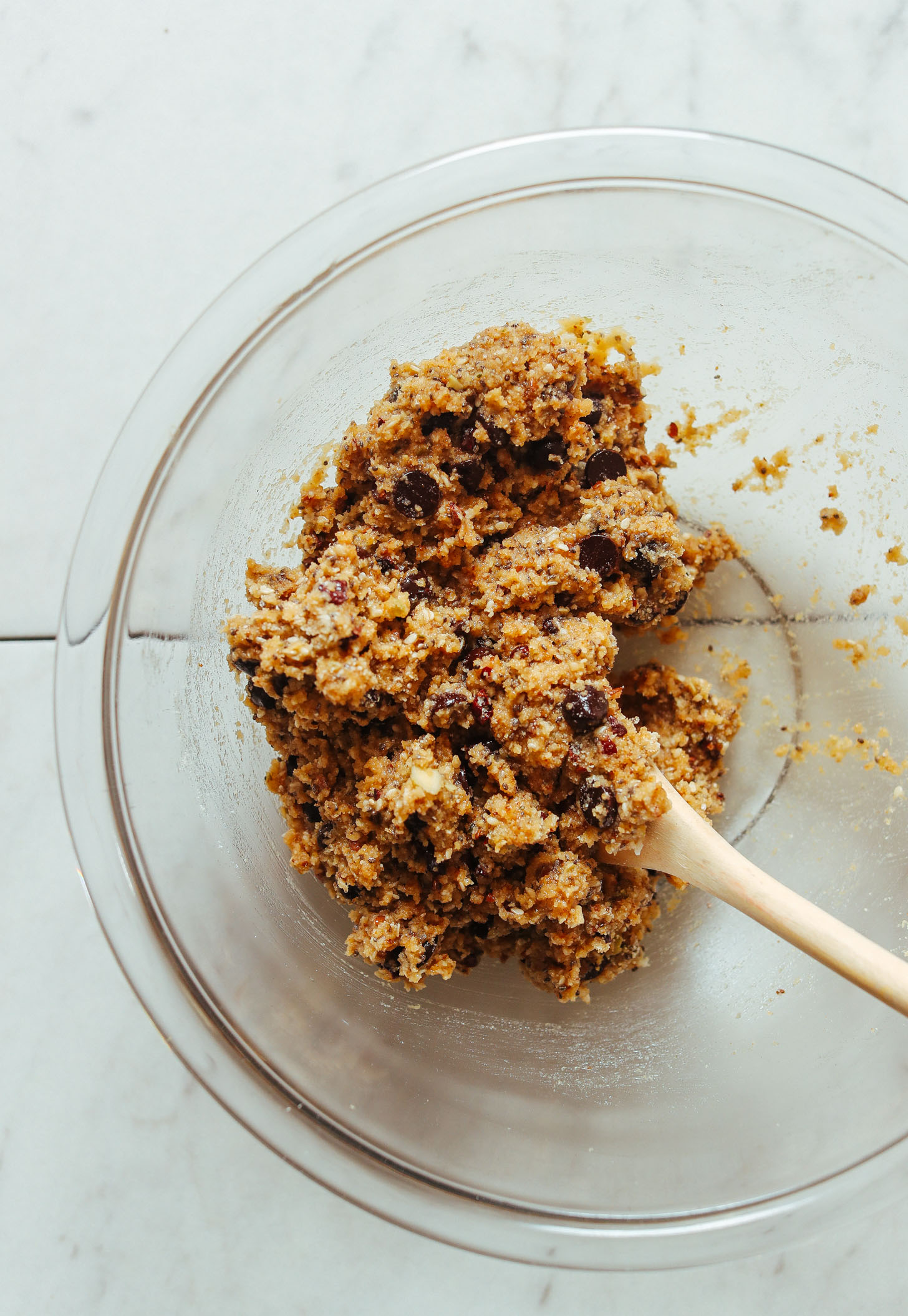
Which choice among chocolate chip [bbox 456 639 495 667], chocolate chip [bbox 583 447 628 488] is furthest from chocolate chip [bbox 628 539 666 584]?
chocolate chip [bbox 456 639 495 667]

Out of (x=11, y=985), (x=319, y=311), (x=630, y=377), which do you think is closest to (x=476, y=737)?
(x=630, y=377)

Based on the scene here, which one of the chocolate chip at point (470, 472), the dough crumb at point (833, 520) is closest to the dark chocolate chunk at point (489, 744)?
the chocolate chip at point (470, 472)

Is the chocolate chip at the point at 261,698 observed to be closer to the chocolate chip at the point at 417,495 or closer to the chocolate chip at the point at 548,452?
the chocolate chip at the point at 417,495

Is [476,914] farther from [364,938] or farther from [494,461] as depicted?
[494,461]

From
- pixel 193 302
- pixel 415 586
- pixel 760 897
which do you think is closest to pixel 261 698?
pixel 415 586

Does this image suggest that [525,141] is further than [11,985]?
No

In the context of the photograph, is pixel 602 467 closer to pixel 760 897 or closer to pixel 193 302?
pixel 760 897
